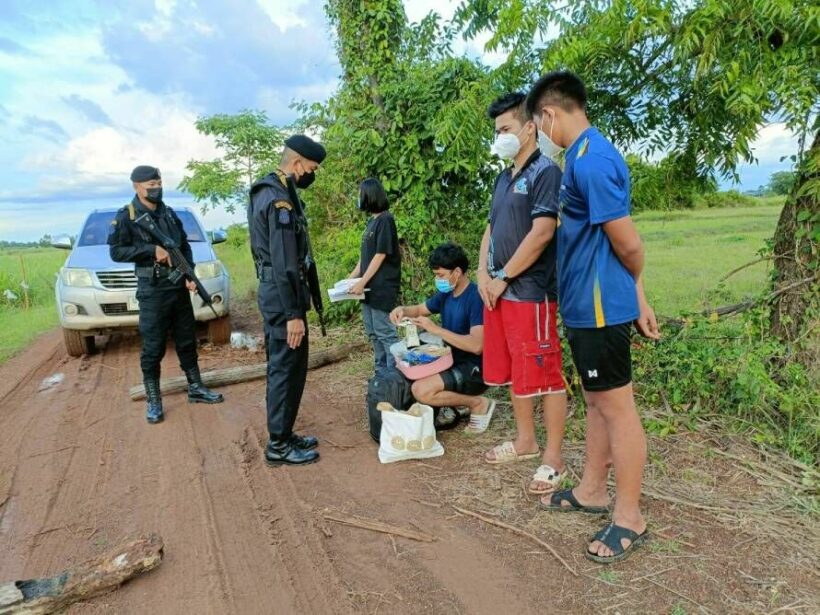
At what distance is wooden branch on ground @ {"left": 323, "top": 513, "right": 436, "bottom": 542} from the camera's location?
108 inches

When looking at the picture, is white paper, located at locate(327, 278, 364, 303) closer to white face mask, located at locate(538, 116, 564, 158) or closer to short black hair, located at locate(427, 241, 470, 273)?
short black hair, located at locate(427, 241, 470, 273)

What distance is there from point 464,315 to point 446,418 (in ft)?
2.72

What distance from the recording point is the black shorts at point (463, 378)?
3822mm

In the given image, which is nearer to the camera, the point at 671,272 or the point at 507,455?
the point at 507,455

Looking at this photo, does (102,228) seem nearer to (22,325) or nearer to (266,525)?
(22,325)

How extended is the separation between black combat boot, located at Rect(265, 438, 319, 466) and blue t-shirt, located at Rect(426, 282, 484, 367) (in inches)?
47.4

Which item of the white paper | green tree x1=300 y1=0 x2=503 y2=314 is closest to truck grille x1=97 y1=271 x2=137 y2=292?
green tree x1=300 y1=0 x2=503 y2=314

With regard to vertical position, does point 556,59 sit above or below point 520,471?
above

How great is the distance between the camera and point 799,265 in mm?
3736

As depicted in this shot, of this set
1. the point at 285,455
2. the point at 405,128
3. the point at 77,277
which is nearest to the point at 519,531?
the point at 285,455

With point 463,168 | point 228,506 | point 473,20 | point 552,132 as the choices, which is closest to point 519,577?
point 228,506

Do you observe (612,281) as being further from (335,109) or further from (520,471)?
(335,109)

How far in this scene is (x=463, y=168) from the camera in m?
6.39

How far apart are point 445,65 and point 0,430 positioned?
5317mm
